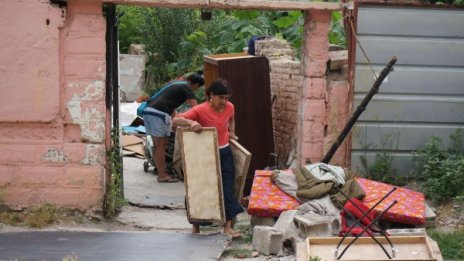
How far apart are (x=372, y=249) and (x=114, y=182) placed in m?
3.56

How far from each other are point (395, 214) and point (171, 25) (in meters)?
12.7

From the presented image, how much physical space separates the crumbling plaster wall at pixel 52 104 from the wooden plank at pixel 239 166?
1.48 meters

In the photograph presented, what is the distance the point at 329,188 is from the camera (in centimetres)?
808

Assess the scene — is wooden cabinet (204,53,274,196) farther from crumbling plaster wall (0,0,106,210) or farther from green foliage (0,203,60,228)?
green foliage (0,203,60,228)

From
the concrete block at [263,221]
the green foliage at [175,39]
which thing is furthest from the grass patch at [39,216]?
the green foliage at [175,39]

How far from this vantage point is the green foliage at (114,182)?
8922mm

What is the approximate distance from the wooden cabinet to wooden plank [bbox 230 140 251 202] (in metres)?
2.49

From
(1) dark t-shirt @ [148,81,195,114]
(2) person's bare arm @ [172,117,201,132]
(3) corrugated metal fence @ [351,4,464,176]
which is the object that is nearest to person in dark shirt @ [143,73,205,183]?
(1) dark t-shirt @ [148,81,195,114]

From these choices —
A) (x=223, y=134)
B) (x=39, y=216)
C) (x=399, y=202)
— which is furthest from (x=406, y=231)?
(x=39, y=216)

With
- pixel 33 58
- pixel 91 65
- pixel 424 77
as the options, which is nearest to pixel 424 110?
pixel 424 77

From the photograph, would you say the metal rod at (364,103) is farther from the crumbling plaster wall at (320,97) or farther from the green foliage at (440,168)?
the green foliage at (440,168)

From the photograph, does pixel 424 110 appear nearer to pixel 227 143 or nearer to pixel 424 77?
pixel 424 77

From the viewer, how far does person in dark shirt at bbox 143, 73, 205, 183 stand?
37.4ft

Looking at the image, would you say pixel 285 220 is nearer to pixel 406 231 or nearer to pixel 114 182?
pixel 406 231
